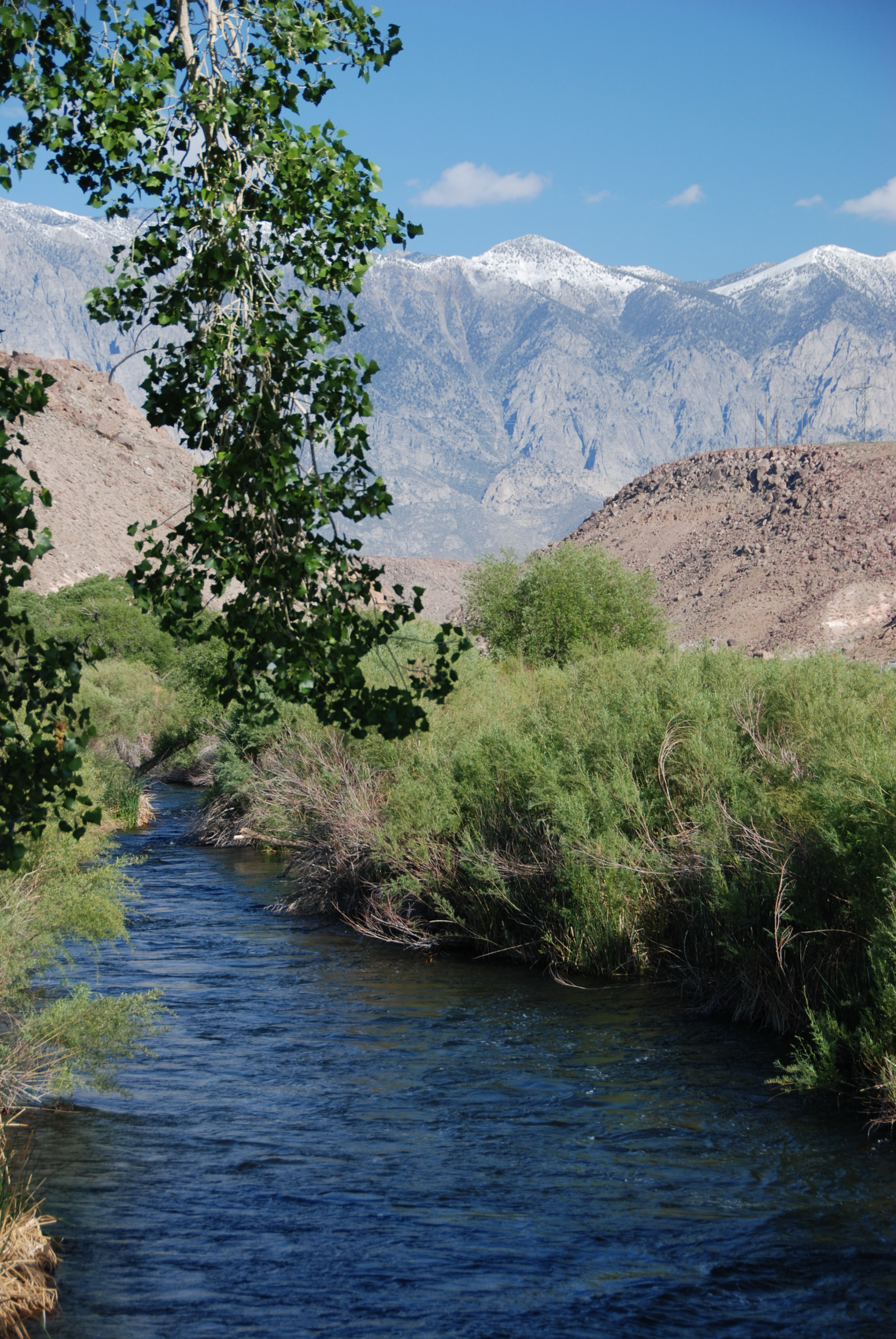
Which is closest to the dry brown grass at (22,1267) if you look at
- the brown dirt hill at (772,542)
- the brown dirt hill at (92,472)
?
the brown dirt hill at (772,542)

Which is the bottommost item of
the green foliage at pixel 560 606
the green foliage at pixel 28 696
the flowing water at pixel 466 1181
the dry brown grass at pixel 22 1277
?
the flowing water at pixel 466 1181

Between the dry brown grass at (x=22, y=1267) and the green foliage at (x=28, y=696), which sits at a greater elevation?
the green foliage at (x=28, y=696)

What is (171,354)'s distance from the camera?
535 centimetres

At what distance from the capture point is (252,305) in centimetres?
538

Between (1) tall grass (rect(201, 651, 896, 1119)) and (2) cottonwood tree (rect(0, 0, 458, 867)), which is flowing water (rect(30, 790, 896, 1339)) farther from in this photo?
(2) cottonwood tree (rect(0, 0, 458, 867))

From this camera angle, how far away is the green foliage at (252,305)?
5.14m

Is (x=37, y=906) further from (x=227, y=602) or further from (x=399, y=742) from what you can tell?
(x=399, y=742)

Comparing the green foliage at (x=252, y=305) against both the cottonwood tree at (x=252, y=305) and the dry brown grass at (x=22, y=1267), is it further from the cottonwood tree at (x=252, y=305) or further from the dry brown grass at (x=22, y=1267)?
the dry brown grass at (x=22, y=1267)

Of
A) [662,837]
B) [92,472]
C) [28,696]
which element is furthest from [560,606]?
[92,472]

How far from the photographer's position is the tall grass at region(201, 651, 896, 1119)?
997 centimetres

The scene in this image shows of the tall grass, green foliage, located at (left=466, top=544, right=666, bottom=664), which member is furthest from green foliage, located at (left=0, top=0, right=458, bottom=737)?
green foliage, located at (left=466, top=544, right=666, bottom=664)

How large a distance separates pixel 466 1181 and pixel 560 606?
27567 millimetres

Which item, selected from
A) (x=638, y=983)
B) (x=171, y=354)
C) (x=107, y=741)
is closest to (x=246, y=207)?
(x=171, y=354)

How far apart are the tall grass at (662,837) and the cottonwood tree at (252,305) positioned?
18.9 ft
